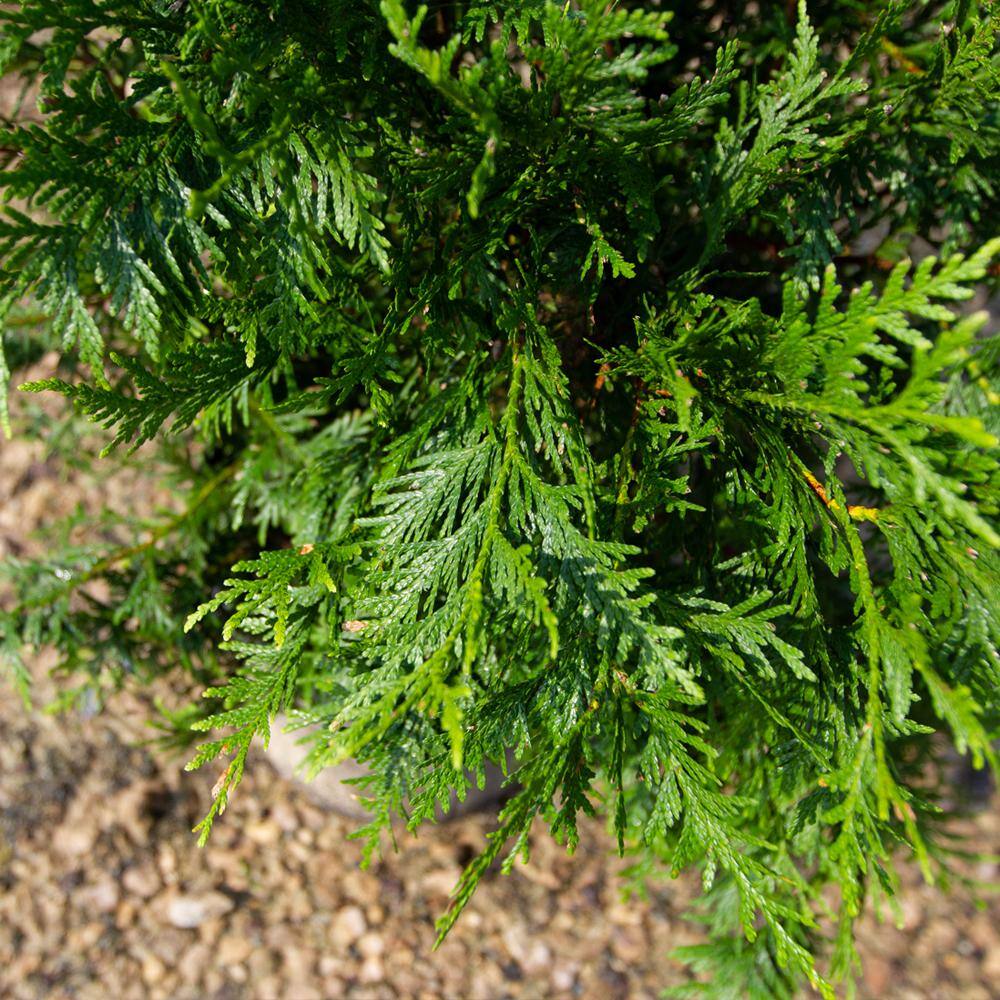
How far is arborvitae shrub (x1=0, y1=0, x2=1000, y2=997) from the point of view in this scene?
1.46 metres

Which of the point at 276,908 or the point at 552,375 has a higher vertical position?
the point at 552,375

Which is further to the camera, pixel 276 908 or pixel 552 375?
pixel 276 908

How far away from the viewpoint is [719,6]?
2.31 metres

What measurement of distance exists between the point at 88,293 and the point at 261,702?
4.66 ft

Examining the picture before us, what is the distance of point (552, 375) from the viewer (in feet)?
5.68

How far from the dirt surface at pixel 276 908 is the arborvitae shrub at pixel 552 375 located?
1.10 meters

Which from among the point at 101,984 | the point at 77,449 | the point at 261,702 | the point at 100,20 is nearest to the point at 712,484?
the point at 261,702

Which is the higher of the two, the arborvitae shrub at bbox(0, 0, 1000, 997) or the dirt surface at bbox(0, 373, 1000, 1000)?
the arborvitae shrub at bbox(0, 0, 1000, 997)

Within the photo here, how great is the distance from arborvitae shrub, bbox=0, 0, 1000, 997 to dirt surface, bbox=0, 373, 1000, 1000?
1104 millimetres

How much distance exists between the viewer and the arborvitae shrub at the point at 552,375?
146 cm

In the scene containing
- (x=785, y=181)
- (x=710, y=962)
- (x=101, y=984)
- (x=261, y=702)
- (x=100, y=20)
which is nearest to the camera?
(x=100, y=20)

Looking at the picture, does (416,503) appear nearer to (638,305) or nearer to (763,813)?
(638,305)

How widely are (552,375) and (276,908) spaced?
2149 millimetres

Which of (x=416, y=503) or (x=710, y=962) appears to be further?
(x=710, y=962)
